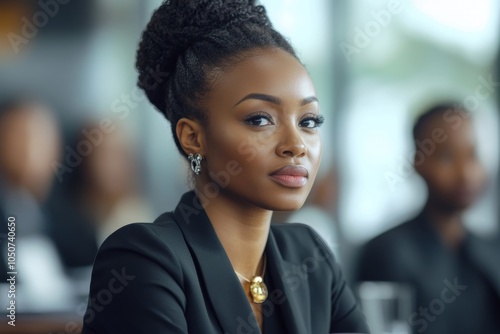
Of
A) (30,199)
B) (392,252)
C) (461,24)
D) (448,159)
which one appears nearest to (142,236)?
(392,252)

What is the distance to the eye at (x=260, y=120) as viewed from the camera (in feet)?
3.28

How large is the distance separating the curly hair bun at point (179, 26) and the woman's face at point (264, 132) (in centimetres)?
9

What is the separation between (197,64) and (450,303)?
4.46ft

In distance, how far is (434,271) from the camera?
7.62 feet

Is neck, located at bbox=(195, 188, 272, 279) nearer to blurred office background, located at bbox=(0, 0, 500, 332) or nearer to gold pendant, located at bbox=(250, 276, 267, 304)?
gold pendant, located at bbox=(250, 276, 267, 304)

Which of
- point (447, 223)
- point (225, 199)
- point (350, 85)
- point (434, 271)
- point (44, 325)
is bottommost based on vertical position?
point (44, 325)

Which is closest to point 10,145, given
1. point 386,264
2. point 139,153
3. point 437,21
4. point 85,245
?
point 85,245

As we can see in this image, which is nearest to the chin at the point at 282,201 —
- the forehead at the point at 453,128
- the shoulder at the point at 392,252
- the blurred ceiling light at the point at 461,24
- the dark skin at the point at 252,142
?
the dark skin at the point at 252,142

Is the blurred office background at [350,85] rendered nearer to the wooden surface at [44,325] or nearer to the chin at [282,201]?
the wooden surface at [44,325]

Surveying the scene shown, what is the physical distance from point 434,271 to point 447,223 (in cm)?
18

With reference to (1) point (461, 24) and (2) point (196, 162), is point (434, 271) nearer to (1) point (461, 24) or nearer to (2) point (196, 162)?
(2) point (196, 162)

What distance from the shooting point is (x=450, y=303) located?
86.0 inches

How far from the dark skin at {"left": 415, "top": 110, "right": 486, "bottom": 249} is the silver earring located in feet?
4.80

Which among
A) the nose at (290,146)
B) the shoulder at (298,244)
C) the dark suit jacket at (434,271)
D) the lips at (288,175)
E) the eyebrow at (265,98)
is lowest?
the dark suit jacket at (434,271)
